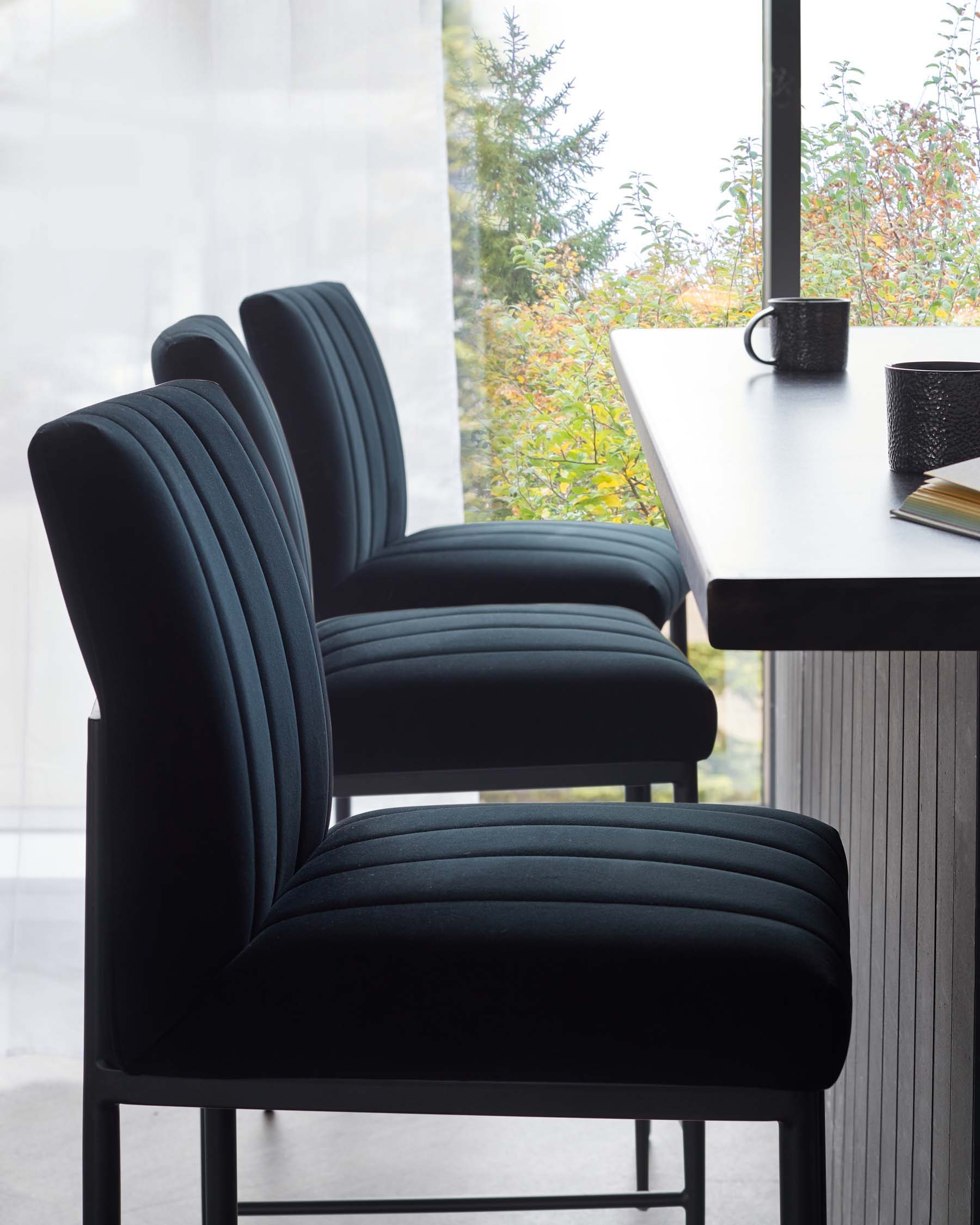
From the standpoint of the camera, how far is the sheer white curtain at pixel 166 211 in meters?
2.44

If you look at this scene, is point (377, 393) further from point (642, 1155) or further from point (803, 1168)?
point (803, 1168)

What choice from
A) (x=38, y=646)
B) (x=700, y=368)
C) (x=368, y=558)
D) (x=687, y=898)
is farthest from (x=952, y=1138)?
(x=38, y=646)

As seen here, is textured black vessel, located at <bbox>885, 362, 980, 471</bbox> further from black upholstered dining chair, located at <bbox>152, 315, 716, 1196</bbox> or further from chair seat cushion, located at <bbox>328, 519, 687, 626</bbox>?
chair seat cushion, located at <bbox>328, 519, 687, 626</bbox>

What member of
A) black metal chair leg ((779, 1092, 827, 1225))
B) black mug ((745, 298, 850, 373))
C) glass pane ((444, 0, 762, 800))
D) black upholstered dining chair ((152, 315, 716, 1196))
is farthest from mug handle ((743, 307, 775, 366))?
glass pane ((444, 0, 762, 800))

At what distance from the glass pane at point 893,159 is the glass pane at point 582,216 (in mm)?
114

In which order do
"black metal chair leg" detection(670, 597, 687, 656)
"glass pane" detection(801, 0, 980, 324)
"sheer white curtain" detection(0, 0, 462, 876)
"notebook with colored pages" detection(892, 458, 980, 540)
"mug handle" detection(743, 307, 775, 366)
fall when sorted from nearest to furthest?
"notebook with colored pages" detection(892, 458, 980, 540), "mug handle" detection(743, 307, 775, 366), "black metal chair leg" detection(670, 597, 687, 656), "sheer white curtain" detection(0, 0, 462, 876), "glass pane" detection(801, 0, 980, 324)

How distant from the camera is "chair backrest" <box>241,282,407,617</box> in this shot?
1.78 metres

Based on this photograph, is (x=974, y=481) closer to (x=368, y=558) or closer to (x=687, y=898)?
(x=687, y=898)

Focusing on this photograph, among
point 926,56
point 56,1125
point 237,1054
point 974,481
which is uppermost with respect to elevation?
point 926,56

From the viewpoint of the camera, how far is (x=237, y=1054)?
86 centimetres

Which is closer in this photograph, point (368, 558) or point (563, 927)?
point (563, 927)

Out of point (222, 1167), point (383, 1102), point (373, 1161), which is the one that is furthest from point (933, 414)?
point (373, 1161)

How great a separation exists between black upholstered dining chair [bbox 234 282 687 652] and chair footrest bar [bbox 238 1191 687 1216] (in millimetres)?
686

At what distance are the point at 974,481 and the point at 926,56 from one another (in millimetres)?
2001
